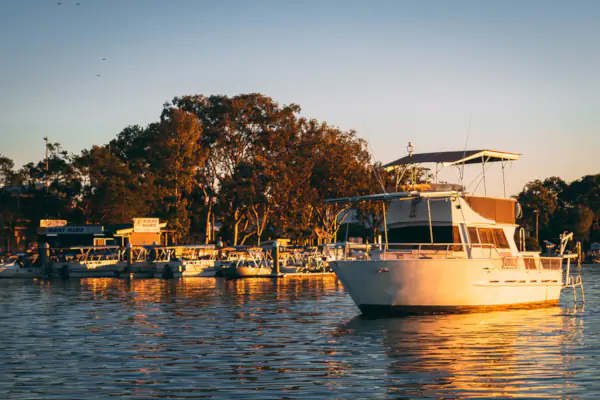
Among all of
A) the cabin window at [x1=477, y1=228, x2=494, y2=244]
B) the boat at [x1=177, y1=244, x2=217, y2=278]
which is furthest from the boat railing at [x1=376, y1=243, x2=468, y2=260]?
the boat at [x1=177, y1=244, x2=217, y2=278]

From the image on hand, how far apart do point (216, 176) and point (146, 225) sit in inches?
519

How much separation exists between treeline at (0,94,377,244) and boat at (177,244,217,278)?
7.99 m

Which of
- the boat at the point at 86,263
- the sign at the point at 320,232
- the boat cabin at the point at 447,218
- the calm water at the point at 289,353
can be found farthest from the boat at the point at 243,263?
the boat cabin at the point at 447,218

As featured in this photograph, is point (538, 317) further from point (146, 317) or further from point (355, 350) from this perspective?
point (146, 317)

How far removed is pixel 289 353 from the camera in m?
24.6

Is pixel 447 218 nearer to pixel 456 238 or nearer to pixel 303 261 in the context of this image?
pixel 456 238

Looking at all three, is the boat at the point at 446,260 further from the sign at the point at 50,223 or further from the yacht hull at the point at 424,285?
the sign at the point at 50,223

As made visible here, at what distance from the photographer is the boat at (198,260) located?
8162cm

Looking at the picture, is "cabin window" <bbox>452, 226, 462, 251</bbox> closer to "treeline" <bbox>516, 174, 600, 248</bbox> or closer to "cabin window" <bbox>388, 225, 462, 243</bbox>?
"cabin window" <bbox>388, 225, 462, 243</bbox>

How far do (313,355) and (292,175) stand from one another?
69.5 m

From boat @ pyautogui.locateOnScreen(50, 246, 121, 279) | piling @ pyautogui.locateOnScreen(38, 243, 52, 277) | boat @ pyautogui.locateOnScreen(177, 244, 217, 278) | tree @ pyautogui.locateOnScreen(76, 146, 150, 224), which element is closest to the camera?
boat @ pyautogui.locateOnScreen(177, 244, 217, 278)

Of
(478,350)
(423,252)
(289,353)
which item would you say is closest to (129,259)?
(423,252)

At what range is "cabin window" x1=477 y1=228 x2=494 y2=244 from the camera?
3666 centimetres

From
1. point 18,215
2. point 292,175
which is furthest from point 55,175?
point 292,175
